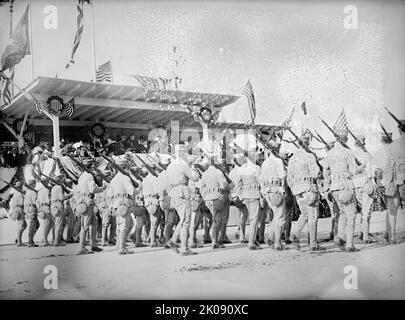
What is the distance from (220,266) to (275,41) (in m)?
2.96

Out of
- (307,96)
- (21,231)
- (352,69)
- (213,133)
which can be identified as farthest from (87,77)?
(352,69)

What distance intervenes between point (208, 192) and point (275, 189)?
907 mm

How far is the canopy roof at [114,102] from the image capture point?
6508 mm

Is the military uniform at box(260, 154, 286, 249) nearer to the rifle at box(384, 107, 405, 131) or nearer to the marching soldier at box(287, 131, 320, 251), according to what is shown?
the marching soldier at box(287, 131, 320, 251)

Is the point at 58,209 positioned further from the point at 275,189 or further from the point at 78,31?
the point at 275,189

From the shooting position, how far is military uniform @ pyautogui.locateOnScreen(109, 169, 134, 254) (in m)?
6.59

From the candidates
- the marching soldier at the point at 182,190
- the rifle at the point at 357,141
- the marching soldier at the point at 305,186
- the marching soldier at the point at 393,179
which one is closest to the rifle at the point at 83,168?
the marching soldier at the point at 182,190

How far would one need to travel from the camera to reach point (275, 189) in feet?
22.1

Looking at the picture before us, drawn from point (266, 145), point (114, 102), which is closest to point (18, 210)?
point (114, 102)

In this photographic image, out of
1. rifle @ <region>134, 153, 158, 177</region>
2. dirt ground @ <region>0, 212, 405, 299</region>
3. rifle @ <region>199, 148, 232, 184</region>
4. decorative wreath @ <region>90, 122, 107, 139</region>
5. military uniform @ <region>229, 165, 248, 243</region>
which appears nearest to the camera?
dirt ground @ <region>0, 212, 405, 299</region>

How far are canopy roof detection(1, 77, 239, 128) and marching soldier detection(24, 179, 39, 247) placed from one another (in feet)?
3.40

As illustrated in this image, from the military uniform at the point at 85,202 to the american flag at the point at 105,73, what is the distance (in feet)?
4.17

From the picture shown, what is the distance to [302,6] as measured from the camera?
6.54 metres

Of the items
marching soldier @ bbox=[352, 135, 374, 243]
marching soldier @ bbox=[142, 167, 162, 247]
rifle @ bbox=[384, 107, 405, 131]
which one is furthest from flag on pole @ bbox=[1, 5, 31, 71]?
rifle @ bbox=[384, 107, 405, 131]
